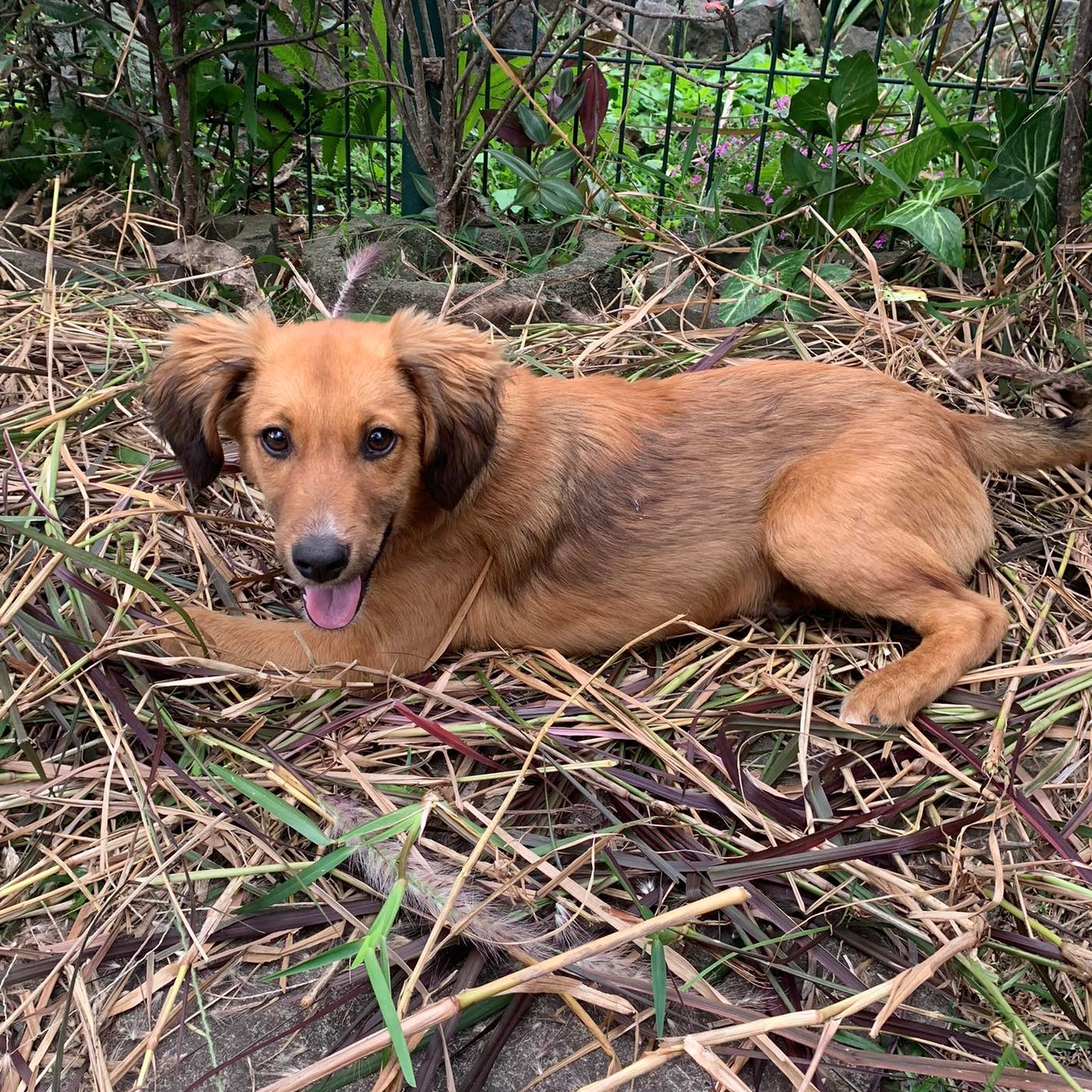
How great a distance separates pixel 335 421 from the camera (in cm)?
255

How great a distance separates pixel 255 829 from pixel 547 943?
2.68ft

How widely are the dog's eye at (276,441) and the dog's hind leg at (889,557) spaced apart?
1586 millimetres

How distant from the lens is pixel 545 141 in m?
5.02

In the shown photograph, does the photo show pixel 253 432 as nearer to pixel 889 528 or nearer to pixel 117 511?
pixel 117 511

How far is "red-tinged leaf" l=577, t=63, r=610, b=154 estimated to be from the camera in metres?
5.07

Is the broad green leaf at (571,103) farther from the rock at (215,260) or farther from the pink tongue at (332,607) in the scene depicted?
the pink tongue at (332,607)

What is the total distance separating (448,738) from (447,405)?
0.98 meters

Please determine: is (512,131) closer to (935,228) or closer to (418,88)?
(418,88)

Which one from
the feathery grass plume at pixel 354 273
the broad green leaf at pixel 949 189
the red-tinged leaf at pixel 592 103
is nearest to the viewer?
the feathery grass plume at pixel 354 273

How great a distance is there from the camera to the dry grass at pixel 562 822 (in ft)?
6.72

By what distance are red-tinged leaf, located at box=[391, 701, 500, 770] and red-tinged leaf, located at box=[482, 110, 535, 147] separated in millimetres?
3681

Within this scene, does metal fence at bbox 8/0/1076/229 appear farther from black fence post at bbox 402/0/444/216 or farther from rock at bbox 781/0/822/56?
rock at bbox 781/0/822/56

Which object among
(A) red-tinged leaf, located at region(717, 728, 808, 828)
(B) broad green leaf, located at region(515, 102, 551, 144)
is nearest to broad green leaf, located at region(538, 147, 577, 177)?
(B) broad green leaf, located at region(515, 102, 551, 144)

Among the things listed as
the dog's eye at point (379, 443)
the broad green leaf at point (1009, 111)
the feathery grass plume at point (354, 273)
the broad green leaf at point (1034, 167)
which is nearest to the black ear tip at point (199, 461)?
the dog's eye at point (379, 443)
